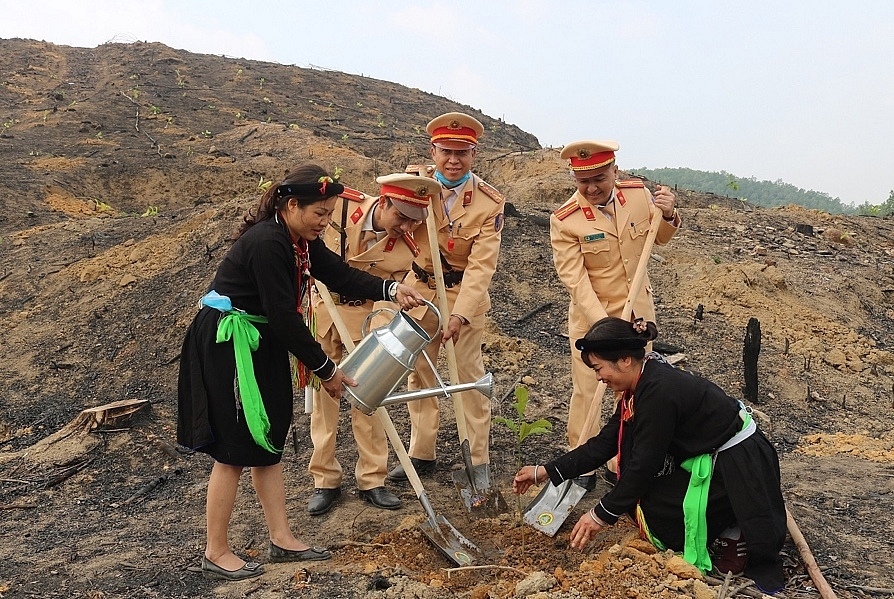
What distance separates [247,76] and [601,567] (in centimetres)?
2183

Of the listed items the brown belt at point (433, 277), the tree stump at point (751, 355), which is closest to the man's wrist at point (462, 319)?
the brown belt at point (433, 277)

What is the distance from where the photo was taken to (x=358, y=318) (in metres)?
3.97

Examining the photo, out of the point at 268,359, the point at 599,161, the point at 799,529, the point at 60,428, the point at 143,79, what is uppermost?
the point at 143,79

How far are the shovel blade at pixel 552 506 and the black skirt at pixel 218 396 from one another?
141cm

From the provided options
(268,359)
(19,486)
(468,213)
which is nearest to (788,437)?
(468,213)

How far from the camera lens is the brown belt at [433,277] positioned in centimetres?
420

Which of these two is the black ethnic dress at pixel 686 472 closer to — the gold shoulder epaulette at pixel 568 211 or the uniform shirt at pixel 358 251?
the gold shoulder epaulette at pixel 568 211

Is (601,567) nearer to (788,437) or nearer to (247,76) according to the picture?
(788,437)

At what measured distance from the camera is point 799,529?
11.5ft

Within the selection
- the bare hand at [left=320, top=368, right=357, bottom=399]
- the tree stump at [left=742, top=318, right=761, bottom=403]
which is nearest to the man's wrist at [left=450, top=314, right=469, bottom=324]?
the bare hand at [left=320, top=368, right=357, bottom=399]

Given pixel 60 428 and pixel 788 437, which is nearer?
pixel 788 437

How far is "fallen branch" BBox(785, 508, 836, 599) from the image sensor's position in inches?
113

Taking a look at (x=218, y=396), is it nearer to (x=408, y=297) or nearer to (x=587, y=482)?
(x=408, y=297)

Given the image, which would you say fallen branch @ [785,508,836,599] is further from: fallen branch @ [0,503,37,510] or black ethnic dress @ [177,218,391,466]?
fallen branch @ [0,503,37,510]
